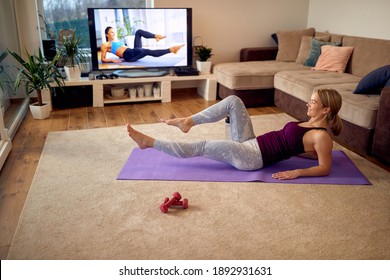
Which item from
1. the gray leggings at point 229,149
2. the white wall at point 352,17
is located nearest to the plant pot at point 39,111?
the gray leggings at point 229,149

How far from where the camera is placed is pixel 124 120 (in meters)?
3.92

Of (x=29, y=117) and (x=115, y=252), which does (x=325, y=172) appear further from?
(x=29, y=117)

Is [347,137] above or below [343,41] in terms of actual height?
below

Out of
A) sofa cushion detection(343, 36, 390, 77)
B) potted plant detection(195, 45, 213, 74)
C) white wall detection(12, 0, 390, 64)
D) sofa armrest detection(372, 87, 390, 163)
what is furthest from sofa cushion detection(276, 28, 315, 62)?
sofa armrest detection(372, 87, 390, 163)

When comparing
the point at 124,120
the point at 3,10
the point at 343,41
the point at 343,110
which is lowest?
the point at 124,120

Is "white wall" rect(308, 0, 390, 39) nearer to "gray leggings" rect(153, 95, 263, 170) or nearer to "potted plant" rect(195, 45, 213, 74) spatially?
"potted plant" rect(195, 45, 213, 74)

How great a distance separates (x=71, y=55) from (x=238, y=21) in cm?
231

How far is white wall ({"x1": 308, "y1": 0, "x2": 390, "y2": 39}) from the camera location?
412 cm

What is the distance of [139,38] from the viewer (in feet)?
14.7

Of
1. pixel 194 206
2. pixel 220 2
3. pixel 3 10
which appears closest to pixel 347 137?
pixel 194 206

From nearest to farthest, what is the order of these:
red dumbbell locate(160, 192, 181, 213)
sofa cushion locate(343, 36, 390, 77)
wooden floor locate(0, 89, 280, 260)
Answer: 1. red dumbbell locate(160, 192, 181, 213)
2. wooden floor locate(0, 89, 280, 260)
3. sofa cushion locate(343, 36, 390, 77)

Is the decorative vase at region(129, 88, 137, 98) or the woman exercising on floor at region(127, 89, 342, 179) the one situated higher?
the woman exercising on floor at region(127, 89, 342, 179)

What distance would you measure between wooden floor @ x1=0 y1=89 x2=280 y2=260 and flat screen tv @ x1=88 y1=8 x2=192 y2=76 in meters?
0.50

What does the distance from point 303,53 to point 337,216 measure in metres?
3.12
